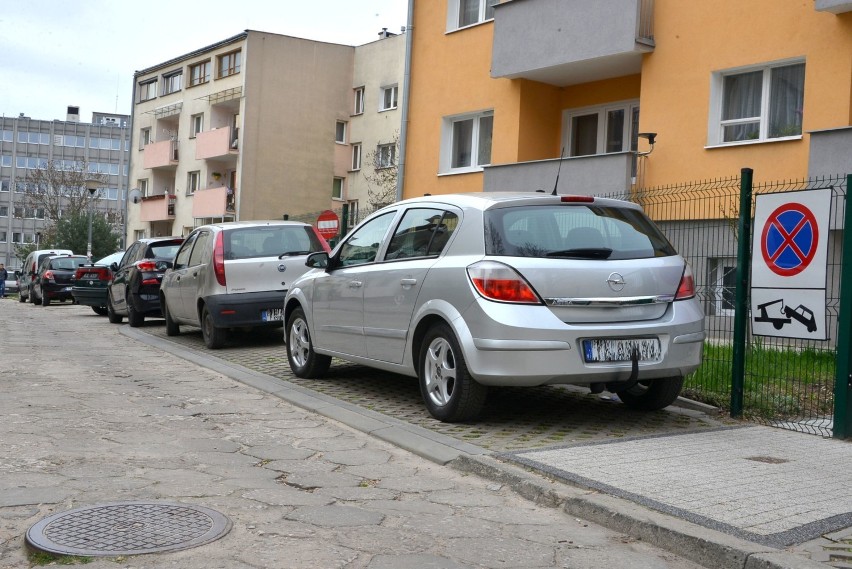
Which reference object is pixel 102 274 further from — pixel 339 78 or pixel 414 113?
pixel 339 78

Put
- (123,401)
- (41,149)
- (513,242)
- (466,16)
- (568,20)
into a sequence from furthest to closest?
(41,149) < (466,16) < (568,20) < (123,401) < (513,242)

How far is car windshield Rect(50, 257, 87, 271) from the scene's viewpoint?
33281mm

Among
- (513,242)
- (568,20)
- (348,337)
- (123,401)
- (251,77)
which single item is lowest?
(123,401)

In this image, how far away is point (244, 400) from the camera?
29.2 ft

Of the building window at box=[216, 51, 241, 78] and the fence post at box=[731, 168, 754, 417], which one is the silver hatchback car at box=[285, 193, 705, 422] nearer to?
the fence post at box=[731, 168, 754, 417]

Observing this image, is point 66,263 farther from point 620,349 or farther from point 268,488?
point 268,488

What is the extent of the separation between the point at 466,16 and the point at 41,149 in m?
105

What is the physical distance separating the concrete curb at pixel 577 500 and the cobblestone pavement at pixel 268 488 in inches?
2.6

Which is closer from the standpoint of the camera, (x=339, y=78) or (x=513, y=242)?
(x=513, y=242)

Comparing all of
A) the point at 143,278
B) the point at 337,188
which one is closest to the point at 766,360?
the point at 143,278

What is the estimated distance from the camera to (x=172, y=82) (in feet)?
179

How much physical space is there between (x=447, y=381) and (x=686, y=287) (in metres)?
1.92

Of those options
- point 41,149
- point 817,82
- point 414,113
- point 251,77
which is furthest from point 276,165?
point 41,149

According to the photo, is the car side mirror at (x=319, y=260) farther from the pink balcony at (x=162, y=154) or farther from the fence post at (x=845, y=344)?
the pink balcony at (x=162, y=154)
